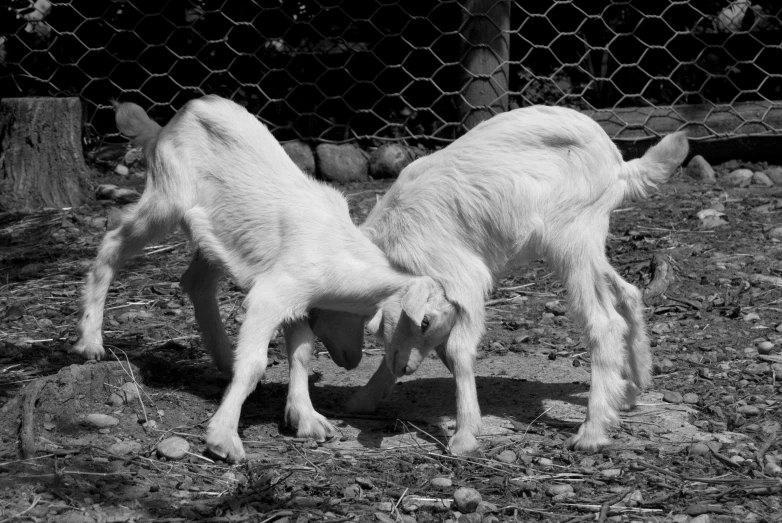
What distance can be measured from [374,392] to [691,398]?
4.69ft

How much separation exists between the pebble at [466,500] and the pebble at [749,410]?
142 centimetres

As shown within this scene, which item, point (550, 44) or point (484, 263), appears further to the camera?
point (550, 44)

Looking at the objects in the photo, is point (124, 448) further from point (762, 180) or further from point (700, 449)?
point (762, 180)

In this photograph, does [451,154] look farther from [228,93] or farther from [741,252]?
[228,93]

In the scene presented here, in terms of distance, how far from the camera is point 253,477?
349 cm

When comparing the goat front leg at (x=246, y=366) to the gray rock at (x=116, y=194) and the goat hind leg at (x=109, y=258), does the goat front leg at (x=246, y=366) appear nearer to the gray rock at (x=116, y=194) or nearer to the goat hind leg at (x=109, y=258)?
the goat hind leg at (x=109, y=258)

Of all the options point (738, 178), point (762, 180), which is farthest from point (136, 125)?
point (762, 180)

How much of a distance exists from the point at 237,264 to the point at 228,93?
4178 mm

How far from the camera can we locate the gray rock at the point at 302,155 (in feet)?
25.5

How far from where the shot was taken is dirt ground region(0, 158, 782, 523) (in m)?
3.26

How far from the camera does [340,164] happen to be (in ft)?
25.8

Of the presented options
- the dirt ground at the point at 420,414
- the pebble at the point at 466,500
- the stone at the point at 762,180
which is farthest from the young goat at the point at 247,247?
the stone at the point at 762,180

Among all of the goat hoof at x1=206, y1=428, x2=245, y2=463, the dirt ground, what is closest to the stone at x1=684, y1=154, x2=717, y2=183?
the dirt ground

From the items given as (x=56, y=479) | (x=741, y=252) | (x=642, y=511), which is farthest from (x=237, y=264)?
(x=741, y=252)
